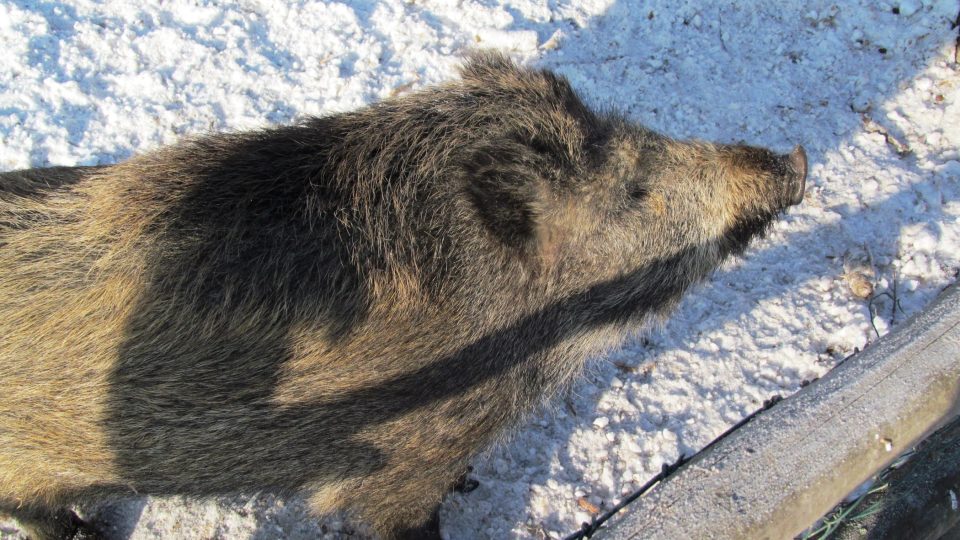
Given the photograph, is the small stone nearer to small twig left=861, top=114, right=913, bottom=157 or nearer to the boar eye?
small twig left=861, top=114, right=913, bottom=157

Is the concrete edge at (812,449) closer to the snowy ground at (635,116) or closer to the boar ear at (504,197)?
the boar ear at (504,197)

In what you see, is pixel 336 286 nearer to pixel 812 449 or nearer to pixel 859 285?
pixel 812 449

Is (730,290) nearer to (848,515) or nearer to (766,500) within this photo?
(848,515)

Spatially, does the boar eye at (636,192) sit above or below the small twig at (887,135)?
below

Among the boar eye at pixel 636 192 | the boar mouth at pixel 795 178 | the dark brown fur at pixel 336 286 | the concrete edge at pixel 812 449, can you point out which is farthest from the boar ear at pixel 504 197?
the boar mouth at pixel 795 178

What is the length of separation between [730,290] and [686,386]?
664mm

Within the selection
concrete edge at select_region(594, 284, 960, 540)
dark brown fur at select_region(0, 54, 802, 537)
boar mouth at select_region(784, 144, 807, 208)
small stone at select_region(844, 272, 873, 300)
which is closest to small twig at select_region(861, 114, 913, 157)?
small stone at select_region(844, 272, 873, 300)

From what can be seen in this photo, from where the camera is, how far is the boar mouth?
281 cm

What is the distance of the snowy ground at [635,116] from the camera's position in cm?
327

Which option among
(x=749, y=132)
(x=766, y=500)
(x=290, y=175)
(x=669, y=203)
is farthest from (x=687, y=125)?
(x=766, y=500)

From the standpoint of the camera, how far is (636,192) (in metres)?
2.60

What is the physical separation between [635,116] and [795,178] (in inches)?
64.1

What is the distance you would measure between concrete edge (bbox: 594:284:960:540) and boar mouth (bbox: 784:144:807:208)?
3.62 ft

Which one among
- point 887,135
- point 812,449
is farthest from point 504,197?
point 887,135
